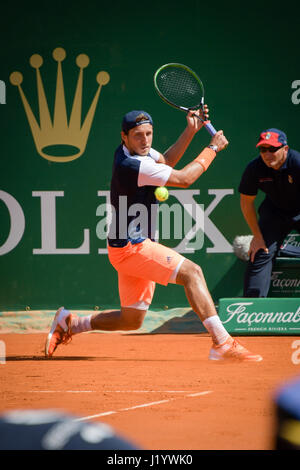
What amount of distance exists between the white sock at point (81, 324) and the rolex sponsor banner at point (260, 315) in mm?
1319

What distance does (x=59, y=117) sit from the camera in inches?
296

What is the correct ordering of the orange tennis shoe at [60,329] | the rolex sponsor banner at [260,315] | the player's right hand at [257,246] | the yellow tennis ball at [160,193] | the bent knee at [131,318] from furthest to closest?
the player's right hand at [257,246] → the rolex sponsor banner at [260,315] → the orange tennis shoe at [60,329] → the bent knee at [131,318] → the yellow tennis ball at [160,193]

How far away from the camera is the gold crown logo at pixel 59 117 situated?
7434mm

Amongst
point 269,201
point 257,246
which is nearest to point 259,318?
point 257,246

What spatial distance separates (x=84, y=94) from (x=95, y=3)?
0.93 metres

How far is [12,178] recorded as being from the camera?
7.48 metres

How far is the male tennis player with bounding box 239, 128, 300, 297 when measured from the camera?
617 cm

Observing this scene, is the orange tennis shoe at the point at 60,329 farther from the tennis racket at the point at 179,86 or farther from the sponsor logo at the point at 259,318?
the tennis racket at the point at 179,86

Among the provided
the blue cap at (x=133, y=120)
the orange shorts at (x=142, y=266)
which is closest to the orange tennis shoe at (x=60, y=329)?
the orange shorts at (x=142, y=266)

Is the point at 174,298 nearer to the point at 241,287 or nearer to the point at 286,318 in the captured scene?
the point at 241,287

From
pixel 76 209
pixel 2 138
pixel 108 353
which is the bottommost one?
pixel 108 353

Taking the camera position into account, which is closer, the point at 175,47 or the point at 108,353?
the point at 108,353
